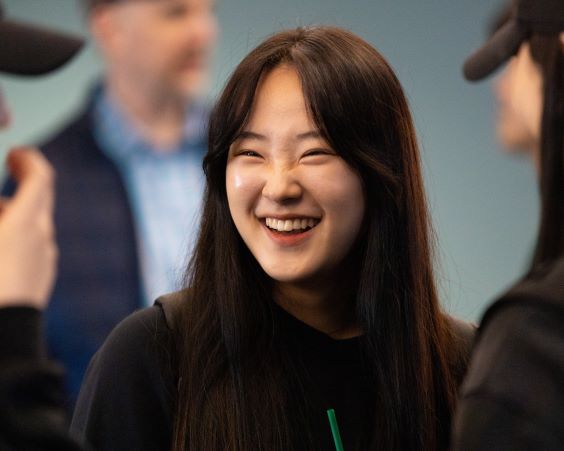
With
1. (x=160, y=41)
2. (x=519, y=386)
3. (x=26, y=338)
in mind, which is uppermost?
(x=160, y=41)

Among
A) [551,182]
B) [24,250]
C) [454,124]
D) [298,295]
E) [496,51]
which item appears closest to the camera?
[24,250]

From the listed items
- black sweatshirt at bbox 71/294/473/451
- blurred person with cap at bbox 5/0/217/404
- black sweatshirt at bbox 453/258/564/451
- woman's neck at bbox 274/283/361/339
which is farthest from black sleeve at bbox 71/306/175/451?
blurred person with cap at bbox 5/0/217/404

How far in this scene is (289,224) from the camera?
1338mm

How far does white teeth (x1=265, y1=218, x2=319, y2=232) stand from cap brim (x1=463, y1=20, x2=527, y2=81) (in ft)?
1.05

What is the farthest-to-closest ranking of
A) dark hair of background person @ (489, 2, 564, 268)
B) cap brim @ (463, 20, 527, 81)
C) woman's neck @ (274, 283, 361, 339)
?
1. woman's neck @ (274, 283, 361, 339)
2. cap brim @ (463, 20, 527, 81)
3. dark hair of background person @ (489, 2, 564, 268)

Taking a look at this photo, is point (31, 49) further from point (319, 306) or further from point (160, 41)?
point (160, 41)

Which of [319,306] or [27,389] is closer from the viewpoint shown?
[27,389]

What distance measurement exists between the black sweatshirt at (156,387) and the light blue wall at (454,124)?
61.5 inches

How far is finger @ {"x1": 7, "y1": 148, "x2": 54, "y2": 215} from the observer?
934 millimetres

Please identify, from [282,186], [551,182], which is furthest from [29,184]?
[551,182]

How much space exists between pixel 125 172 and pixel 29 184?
1858 millimetres

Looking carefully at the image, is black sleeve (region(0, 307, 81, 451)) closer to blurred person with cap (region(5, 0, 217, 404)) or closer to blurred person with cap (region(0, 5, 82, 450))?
blurred person with cap (region(0, 5, 82, 450))

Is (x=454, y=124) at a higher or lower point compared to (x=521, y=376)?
higher

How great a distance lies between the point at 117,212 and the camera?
2820 mm
